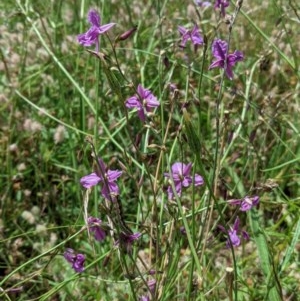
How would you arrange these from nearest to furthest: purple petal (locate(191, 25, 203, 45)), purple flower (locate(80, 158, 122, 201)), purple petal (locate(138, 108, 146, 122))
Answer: purple flower (locate(80, 158, 122, 201)), purple petal (locate(138, 108, 146, 122)), purple petal (locate(191, 25, 203, 45))

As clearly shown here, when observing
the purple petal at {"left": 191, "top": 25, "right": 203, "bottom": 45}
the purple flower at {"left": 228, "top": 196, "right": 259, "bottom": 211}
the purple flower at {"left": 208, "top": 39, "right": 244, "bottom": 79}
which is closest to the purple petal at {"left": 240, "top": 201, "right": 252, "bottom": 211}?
the purple flower at {"left": 228, "top": 196, "right": 259, "bottom": 211}

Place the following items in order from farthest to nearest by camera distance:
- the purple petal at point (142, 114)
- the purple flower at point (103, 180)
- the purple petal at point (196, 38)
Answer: the purple petal at point (196, 38)
the purple petal at point (142, 114)
the purple flower at point (103, 180)

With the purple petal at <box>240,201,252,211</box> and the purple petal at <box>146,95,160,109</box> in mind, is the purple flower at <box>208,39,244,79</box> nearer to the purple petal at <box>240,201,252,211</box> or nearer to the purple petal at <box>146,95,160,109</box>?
the purple petal at <box>146,95,160,109</box>

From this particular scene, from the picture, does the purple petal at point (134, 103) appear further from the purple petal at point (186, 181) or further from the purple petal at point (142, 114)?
the purple petal at point (186, 181)

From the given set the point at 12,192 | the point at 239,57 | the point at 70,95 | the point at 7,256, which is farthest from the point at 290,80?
the point at 239,57

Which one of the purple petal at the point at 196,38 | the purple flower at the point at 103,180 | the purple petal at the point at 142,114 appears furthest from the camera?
the purple petal at the point at 196,38

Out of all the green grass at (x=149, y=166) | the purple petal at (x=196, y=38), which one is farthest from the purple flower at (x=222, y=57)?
the purple petal at (x=196, y=38)
